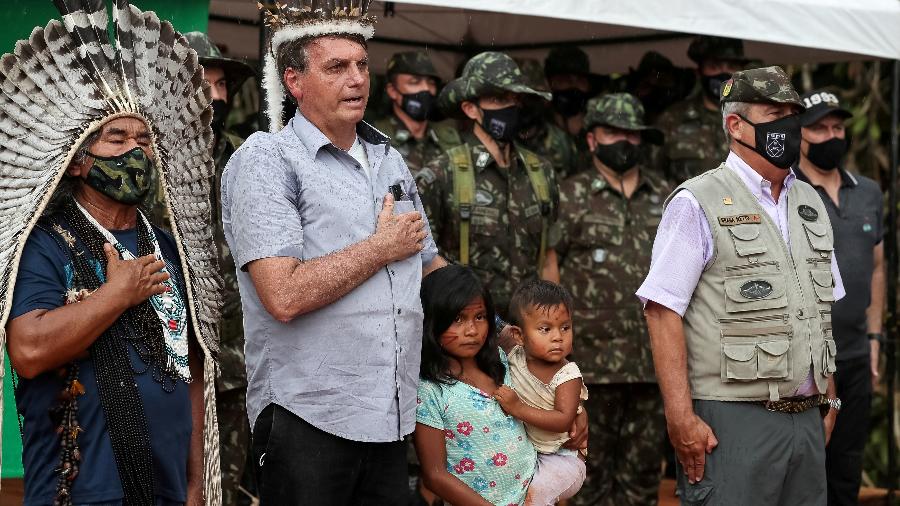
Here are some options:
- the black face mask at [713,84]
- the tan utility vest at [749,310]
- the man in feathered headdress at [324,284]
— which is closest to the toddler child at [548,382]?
the tan utility vest at [749,310]

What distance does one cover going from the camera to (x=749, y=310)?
4.86 m

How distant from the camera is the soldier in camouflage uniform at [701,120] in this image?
339 inches

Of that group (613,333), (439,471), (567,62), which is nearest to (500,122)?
(613,333)

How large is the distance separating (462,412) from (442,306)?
1.26ft

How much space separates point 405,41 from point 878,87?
4335 millimetres

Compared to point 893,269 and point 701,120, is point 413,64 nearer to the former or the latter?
point 701,120

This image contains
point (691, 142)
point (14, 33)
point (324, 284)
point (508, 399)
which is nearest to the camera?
point (324, 284)

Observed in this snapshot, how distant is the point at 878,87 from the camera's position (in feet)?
36.7

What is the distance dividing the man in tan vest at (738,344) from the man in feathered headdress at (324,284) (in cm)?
114

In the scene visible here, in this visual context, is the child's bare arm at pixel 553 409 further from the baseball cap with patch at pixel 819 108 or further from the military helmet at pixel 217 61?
the baseball cap with patch at pixel 819 108

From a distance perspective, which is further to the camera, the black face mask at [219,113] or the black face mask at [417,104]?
the black face mask at [417,104]

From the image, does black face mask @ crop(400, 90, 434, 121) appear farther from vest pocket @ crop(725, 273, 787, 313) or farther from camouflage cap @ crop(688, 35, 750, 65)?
vest pocket @ crop(725, 273, 787, 313)

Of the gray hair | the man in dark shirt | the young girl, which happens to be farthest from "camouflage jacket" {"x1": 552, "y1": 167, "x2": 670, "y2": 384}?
the young girl

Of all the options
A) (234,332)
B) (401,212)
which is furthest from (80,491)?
(234,332)
